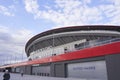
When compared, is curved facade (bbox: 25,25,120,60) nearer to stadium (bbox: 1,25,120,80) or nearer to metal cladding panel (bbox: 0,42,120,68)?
stadium (bbox: 1,25,120,80)

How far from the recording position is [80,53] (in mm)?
20922

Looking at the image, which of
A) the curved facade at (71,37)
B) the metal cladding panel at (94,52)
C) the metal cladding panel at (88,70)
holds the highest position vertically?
the curved facade at (71,37)

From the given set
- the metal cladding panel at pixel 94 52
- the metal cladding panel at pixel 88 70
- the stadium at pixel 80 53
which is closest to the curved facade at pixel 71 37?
the stadium at pixel 80 53

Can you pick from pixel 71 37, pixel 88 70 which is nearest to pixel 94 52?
pixel 88 70

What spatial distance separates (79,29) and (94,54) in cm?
1745

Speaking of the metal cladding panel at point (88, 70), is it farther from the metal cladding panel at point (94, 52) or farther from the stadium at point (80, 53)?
the metal cladding panel at point (94, 52)

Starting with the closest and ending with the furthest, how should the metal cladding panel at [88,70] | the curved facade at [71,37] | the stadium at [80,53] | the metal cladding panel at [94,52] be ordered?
the metal cladding panel at [94,52] < the stadium at [80,53] < the metal cladding panel at [88,70] < the curved facade at [71,37]

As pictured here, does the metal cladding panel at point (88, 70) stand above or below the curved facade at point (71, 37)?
below

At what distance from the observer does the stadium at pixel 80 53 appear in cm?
1608

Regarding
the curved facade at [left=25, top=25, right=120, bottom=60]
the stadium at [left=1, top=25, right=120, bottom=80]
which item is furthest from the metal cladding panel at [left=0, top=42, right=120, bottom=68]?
the curved facade at [left=25, top=25, right=120, bottom=60]

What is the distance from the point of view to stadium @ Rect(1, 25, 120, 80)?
52.7 feet

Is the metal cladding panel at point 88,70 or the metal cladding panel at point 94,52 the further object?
the metal cladding panel at point 88,70

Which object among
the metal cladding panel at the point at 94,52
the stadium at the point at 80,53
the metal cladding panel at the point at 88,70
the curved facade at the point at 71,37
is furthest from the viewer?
the curved facade at the point at 71,37

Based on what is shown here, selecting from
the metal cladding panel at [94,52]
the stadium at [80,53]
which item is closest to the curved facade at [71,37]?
the stadium at [80,53]
